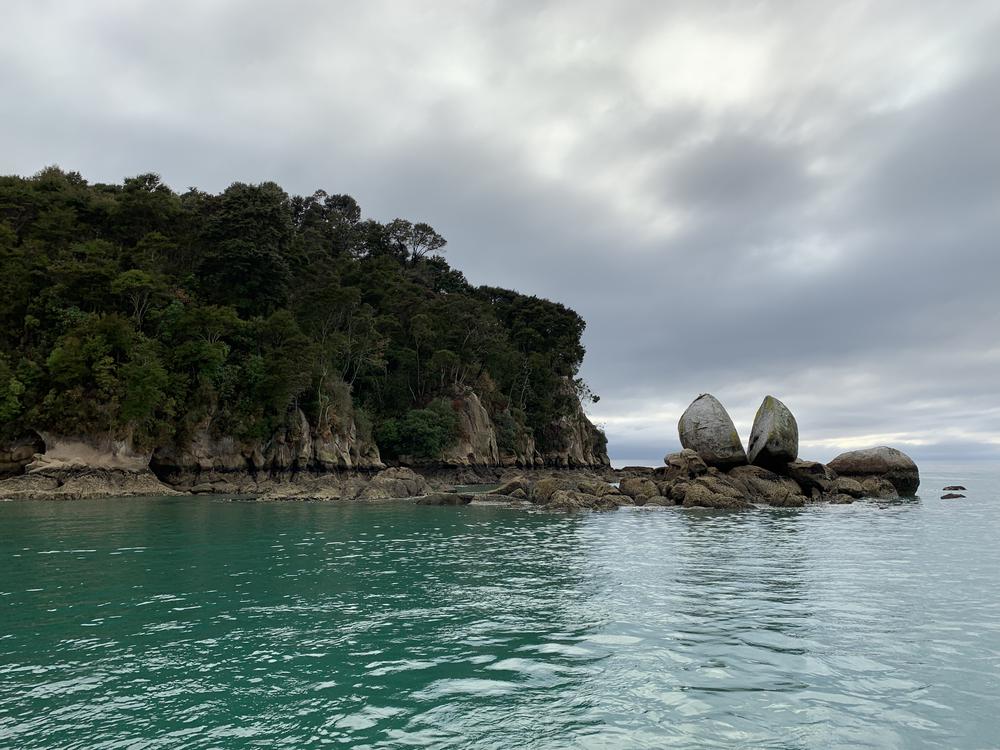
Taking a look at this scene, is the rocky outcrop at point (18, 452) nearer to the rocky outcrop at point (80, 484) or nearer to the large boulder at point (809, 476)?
the rocky outcrop at point (80, 484)

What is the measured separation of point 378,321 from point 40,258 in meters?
27.0

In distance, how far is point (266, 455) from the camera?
45969mm

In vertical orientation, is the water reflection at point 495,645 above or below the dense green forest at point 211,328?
below

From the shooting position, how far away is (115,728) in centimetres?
543

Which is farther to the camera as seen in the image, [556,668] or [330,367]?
[330,367]

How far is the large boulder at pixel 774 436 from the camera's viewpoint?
3594cm

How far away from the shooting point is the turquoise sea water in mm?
5566

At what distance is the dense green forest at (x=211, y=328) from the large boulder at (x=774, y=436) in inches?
1175

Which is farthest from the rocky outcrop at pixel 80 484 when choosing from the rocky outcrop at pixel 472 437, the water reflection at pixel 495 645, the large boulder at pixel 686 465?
the large boulder at pixel 686 465

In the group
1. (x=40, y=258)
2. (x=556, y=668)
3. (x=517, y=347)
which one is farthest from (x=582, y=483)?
(x=517, y=347)

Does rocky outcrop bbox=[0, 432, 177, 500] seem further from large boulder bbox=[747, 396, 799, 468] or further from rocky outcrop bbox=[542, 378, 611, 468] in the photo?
rocky outcrop bbox=[542, 378, 611, 468]

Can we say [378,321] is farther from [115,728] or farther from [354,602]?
[115,728]

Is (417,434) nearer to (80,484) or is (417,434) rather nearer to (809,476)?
(80,484)

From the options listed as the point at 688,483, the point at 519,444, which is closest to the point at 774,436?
the point at 688,483
